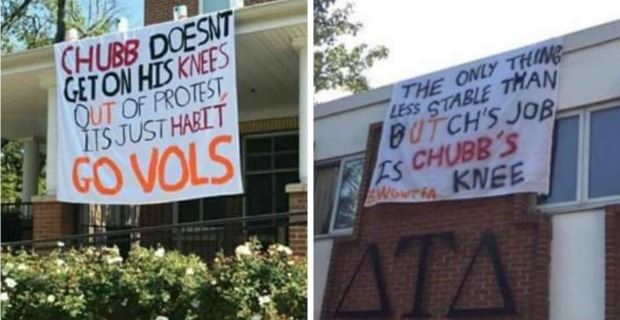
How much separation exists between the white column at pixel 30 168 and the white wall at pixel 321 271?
3.07 metres

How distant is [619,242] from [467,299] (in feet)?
1.75

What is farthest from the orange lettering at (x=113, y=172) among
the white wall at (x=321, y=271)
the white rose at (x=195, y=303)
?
the white wall at (x=321, y=271)

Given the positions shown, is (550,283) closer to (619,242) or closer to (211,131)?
(619,242)

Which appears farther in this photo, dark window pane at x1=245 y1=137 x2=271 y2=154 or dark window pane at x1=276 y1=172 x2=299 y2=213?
dark window pane at x1=245 y1=137 x2=271 y2=154

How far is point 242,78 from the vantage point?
4645mm

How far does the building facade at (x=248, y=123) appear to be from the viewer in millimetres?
4168

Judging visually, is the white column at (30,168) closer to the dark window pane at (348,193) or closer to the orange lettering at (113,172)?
the orange lettering at (113,172)

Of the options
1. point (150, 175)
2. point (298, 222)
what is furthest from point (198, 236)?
point (298, 222)

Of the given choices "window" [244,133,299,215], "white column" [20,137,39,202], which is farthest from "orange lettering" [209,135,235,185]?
"white column" [20,137,39,202]

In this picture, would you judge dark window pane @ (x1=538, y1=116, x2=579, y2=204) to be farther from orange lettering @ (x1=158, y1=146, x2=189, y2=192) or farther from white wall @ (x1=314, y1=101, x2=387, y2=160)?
orange lettering @ (x1=158, y1=146, x2=189, y2=192)

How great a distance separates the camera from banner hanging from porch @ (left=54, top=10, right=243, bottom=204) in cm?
392

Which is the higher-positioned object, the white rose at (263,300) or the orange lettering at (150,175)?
the orange lettering at (150,175)

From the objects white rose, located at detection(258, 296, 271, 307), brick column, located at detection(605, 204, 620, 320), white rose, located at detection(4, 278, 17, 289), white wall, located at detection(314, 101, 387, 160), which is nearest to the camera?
brick column, located at detection(605, 204, 620, 320)

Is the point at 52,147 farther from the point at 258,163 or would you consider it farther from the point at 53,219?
the point at 258,163
